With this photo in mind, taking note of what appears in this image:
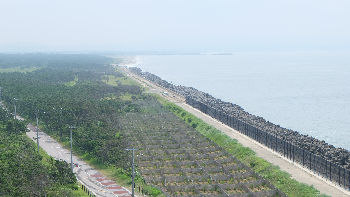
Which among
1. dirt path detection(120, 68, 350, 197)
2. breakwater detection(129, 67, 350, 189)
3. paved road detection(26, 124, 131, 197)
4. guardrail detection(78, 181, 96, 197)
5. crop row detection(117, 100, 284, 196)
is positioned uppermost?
breakwater detection(129, 67, 350, 189)

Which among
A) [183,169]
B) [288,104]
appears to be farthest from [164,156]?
[288,104]

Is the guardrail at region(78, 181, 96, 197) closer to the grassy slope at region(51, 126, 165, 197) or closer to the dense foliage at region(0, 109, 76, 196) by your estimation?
the dense foliage at region(0, 109, 76, 196)

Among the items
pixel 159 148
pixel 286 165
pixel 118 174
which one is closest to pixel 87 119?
pixel 159 148

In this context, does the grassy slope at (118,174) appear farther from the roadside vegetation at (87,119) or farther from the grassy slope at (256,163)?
the grassy slope at (256,163)

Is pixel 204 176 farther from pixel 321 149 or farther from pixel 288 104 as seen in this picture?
pixel 288 104

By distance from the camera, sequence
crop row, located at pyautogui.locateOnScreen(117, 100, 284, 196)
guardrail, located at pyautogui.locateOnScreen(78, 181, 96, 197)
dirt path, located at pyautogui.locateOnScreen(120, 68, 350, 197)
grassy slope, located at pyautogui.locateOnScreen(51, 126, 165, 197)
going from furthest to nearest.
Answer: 1. grassy slope, located at pyautogui.locateOnScreen(51, 126, 165, 197)
2. crop row, located at pyautogui.locateOnScreen(117, 100, 284, 196)
3. guardrail, located at pyautogui.locateOnScreen(78, 181, 96, 197)
4. dirt path, located at pyautogui.locateOnScreen(120, 68, 350, 197)

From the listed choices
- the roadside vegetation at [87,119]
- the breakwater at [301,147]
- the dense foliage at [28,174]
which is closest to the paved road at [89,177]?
the roadside vegetation at [87,119]

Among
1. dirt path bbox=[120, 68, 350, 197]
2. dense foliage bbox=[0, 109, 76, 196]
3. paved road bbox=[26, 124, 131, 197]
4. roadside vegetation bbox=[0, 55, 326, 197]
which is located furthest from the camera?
paved road bbox=[26, 124, 131, 197]

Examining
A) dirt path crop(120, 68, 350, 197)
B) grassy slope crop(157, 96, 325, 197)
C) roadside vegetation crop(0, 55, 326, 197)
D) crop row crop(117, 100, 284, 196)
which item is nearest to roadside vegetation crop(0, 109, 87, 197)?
roadside vegetation crop(0, 55, 326, 197)
